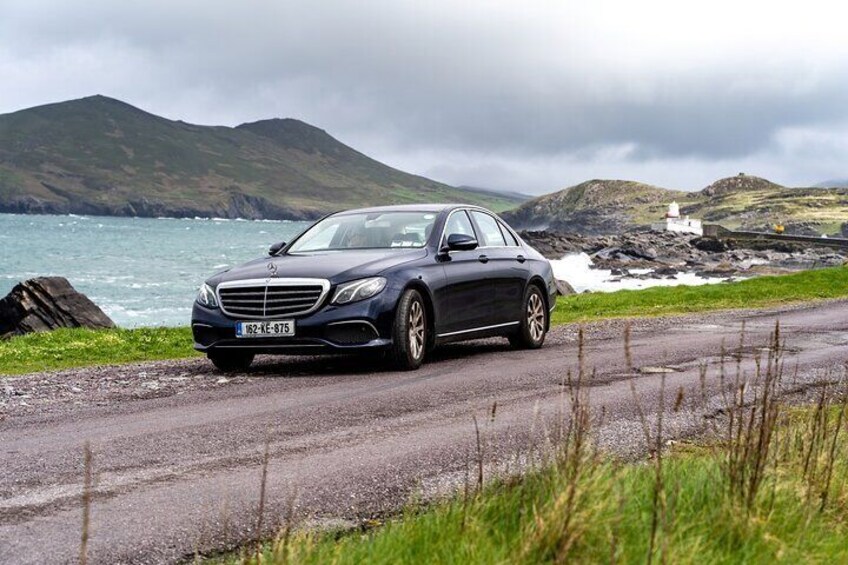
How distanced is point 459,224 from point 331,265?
7.74 ft

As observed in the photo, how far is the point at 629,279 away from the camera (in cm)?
6109

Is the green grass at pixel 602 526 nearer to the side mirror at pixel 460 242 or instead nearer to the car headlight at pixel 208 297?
the car headlight at pixel 208 297

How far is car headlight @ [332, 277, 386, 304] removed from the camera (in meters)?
11.3

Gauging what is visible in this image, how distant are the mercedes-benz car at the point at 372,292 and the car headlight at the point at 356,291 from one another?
0.03ft

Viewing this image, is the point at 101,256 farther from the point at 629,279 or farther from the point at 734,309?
the point at 734,309

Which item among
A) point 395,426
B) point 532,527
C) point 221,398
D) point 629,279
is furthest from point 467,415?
point 629,279

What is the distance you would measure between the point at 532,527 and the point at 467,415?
4.44 m

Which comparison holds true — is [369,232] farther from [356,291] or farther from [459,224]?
[356,291]

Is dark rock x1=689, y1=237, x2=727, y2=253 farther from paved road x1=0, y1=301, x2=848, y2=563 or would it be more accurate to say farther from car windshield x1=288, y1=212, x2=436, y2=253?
car windshield x1=288, y1=212, x2=436, y2=253

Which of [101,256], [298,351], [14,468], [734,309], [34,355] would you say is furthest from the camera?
[101,256]

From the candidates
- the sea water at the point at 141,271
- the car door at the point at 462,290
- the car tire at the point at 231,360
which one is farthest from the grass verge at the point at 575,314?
the sea water at the point at 141,271

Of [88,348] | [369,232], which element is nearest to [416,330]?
[369,232]

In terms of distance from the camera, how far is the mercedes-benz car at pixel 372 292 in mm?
11297

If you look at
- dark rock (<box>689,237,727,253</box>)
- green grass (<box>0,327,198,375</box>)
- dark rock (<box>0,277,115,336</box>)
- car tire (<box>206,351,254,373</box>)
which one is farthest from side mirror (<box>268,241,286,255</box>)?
dark rock (<box>689,237,727,253</box>)
